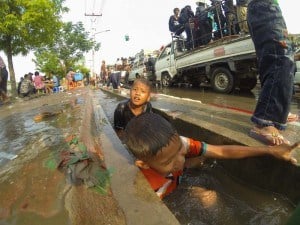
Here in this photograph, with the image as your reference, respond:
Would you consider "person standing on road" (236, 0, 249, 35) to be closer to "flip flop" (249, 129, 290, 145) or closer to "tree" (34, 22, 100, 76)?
"flip flop" (249, 129, 290, 145)

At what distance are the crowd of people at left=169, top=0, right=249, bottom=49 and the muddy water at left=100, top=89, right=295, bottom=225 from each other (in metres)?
5.73

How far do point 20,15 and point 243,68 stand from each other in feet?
35.1

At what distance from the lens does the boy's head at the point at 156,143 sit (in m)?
2.02

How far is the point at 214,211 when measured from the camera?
7.88ft

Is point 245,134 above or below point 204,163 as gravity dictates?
above

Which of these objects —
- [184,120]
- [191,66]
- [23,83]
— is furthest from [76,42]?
[184,120]

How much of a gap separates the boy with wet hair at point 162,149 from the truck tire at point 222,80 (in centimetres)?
651

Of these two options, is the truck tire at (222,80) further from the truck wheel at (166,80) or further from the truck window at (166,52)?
the truck wheel at (166,80)

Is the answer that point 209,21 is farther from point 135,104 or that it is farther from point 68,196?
point 68,196

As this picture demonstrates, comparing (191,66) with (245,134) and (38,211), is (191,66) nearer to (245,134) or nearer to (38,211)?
(245,134)

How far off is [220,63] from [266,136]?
6487mm

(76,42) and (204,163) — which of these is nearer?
(204,163)

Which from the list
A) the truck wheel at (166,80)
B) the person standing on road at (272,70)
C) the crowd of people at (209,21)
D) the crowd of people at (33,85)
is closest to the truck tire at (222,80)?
the crowd of people at (209,21)

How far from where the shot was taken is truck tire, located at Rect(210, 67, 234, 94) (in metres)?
8.65
